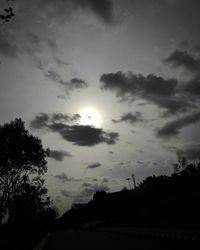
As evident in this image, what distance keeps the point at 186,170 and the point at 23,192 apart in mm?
51452

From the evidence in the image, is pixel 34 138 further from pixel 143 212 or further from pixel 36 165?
pixel 143 212

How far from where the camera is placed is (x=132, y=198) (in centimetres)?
6969

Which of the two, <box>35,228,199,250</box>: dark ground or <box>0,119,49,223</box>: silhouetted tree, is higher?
<box>0,119,49,223</box>: silhouetted tree

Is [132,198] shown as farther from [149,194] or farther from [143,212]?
[143,212]

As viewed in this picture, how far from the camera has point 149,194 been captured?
65.1m

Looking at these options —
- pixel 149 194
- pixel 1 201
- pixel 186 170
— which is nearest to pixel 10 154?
pixel 1 201

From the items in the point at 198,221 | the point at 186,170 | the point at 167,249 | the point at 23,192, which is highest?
the point at 186,170

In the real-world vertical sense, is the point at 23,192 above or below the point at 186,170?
below

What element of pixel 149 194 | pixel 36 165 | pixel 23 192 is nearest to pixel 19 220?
pixel 23 192

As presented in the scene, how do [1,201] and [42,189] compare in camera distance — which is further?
[42,189]

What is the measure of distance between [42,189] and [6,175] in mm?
20966

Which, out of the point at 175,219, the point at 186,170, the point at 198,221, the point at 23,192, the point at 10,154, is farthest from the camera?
the point at 186,170

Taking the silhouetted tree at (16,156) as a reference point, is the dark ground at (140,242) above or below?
below

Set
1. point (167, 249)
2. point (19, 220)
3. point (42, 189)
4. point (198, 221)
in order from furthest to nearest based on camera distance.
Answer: point (42, 189) → point (19, 220) → point (198, 221) → point (167, 249)
